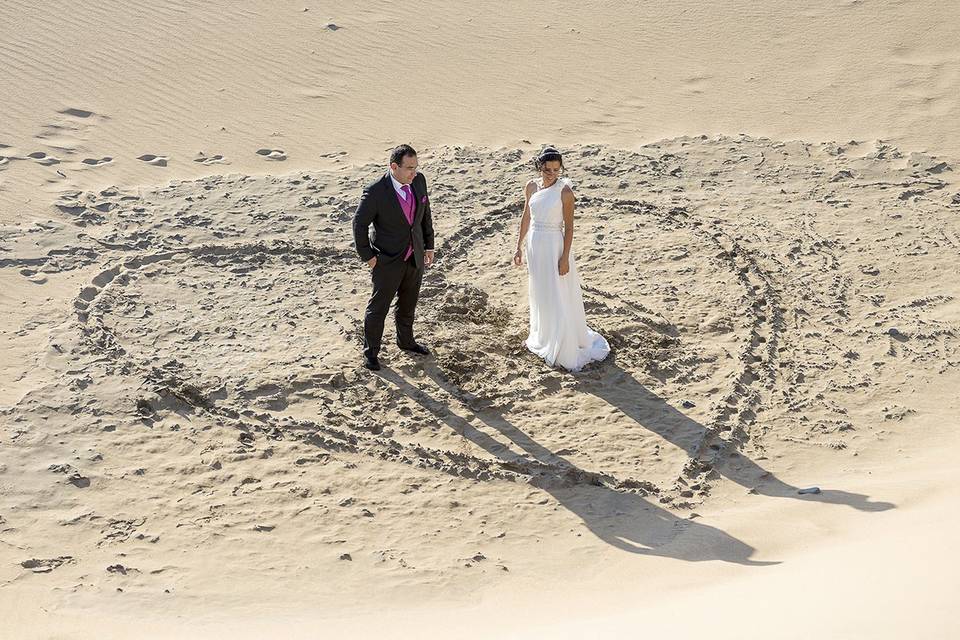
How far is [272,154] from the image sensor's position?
11992 mm

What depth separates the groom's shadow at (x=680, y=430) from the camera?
601 cm

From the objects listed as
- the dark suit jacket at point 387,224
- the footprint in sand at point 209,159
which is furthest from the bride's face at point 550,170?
the footprint in sand at point 209,159

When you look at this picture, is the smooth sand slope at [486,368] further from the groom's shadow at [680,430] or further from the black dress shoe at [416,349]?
the black dress shoe at [416,349]

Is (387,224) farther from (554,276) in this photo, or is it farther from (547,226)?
(554,276)

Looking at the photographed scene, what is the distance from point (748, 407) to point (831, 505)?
4.10ft

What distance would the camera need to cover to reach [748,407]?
277 inches

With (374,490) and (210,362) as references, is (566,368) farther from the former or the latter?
(210,362)

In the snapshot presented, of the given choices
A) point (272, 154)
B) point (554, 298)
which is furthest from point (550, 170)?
point (272, 154)

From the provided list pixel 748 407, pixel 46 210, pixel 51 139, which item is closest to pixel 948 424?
pixel 748 407

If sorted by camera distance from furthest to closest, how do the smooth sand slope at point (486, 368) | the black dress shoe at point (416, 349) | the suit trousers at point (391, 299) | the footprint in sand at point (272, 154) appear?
the footprint in sand at point (272, 154)
the black dress shoe at point (416, 349)
the suit trousers at point (391, 299)
the smooth sand slope at point (486, 368)

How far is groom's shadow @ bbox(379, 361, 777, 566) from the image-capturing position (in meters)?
5.64

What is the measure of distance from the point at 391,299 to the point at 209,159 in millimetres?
5217

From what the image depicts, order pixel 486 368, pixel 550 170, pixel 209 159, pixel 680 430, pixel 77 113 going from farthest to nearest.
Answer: pixel 77 113, pixel 209 159, pixel 486 368, pixel 550 170, pixel 680 430

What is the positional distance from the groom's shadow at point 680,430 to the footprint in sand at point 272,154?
18.6 ft
